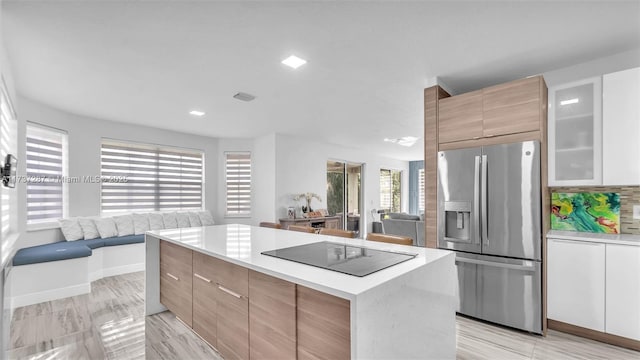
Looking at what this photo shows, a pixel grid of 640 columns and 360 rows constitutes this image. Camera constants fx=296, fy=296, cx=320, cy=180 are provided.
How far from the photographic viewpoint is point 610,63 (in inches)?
102

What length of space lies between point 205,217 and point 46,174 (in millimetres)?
2400

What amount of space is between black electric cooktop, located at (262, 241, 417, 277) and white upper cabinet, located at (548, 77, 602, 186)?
1915 millimetres

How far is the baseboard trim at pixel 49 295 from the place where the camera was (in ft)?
10.4

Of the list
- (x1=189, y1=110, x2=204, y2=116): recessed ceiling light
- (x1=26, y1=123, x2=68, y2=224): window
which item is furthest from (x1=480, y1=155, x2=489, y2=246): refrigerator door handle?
(x1=26, y1=123, x2=68, y2=224): window

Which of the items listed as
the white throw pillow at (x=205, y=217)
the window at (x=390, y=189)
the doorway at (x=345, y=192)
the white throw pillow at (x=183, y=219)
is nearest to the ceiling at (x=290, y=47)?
the white throw pillow at (x=183, y=219)

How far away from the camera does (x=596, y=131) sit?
2.49 m

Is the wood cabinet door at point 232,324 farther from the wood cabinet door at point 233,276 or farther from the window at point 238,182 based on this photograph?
the window at point 238,182

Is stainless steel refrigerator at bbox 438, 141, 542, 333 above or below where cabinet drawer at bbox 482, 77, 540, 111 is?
below

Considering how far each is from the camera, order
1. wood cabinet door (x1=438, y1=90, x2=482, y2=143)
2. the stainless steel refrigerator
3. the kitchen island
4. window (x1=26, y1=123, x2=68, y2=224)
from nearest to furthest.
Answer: the kitchen island < the stainless steel refrigerator < wood cabinet door (x1=438, y1=90, x2=482, y2=143) < window (x1=26, y1=123, x2=68, y2=224)

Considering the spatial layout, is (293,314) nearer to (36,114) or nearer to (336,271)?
(336,271)

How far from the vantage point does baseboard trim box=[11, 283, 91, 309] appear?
317 cm

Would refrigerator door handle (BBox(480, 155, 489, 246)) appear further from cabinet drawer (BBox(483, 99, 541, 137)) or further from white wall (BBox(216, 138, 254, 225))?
white wall (BBox(216, 138, 254, 225))

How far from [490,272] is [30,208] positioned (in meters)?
5.48

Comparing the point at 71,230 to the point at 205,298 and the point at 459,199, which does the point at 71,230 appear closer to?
the point at 205,298
